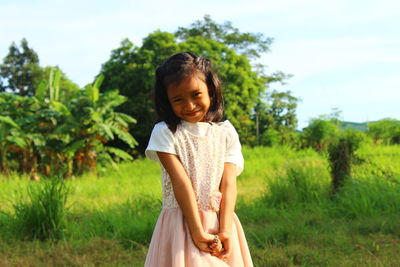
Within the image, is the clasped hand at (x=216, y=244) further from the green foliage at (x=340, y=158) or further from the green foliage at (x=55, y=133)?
the green foliage at (x=55, y=133)

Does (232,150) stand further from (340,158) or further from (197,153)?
(340,158)

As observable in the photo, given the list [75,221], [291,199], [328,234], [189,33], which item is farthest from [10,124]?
[189,33]

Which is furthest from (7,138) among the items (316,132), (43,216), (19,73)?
(19,73)

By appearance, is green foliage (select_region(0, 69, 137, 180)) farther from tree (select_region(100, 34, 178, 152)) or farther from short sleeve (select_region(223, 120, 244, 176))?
short sleeve (select_region(223, 120, 244, 176))

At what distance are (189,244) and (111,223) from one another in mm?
2788

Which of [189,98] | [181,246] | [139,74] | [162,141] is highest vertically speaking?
[139,74]

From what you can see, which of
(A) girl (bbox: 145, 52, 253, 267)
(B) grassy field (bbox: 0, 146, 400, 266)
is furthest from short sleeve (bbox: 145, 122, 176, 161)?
(B) grassy field (bbox: 0, 146, 400, 266)

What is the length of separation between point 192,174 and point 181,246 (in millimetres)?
302

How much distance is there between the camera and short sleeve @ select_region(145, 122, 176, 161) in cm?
193

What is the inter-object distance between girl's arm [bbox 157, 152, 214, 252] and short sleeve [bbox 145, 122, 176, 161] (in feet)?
0.10

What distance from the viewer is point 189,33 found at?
21.9 metres

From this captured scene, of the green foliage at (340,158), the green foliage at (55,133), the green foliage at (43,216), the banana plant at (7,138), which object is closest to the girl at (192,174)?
the green foliage at (43,216)

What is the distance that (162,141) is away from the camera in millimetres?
1938

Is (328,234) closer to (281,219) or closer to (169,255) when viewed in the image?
(281,219)
